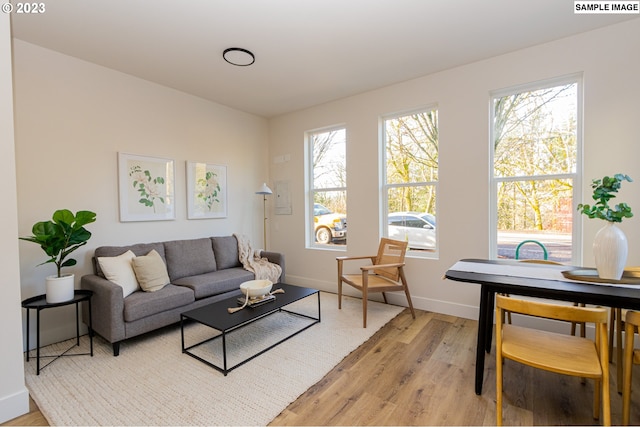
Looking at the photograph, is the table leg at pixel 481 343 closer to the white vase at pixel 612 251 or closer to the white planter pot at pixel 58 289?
the white vase at pixel 612 251

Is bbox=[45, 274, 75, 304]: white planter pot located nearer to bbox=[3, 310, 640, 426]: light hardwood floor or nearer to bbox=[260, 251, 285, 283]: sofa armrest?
bbox=[3, 310, 640, 426]: light hardwood floor

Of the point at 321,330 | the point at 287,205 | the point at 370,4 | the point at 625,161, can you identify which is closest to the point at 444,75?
the point at 370,4

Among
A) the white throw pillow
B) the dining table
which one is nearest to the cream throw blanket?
the white throw pillow

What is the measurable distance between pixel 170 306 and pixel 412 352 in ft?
7.33

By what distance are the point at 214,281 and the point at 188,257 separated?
1.81 feet

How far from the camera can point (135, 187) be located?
10.5 feet

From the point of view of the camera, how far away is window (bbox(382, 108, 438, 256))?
11.1ft

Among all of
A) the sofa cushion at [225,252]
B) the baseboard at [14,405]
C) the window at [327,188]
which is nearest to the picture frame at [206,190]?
the sofa cushion at [225,252]

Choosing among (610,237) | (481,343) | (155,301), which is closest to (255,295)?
(155,301)

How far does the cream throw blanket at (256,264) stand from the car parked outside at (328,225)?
920 millimetres

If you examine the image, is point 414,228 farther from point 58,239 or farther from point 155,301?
point 58,239

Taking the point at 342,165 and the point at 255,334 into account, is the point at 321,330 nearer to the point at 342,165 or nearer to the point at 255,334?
the point at 255,334

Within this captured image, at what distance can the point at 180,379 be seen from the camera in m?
2.03

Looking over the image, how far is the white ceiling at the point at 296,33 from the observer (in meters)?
2.14
